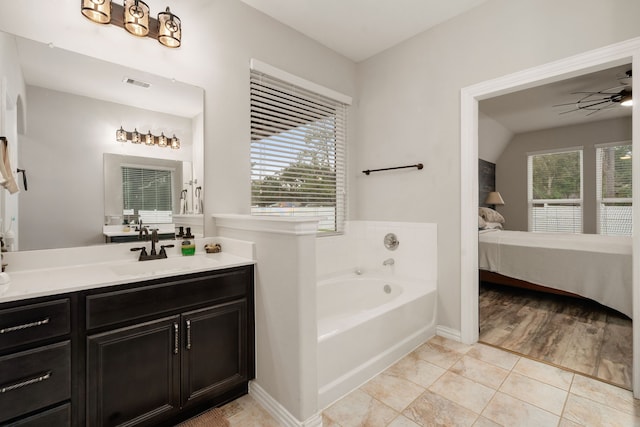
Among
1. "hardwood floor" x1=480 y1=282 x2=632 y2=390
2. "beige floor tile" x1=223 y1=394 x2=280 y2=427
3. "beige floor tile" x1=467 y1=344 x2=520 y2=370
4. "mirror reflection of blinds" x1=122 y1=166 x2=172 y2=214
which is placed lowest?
"beige floor tile" x1=223 y1=394 x2=280 y2=427

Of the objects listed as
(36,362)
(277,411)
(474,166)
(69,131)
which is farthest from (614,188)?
(36,362)

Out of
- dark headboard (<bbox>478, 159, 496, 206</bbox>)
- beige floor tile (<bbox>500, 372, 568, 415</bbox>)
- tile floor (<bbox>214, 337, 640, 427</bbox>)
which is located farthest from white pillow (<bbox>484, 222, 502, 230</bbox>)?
beige floor tile (<bbox>500, 372, 568, 415</bbox>)

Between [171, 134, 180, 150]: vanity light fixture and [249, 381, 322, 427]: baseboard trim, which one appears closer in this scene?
[249, 381, 322, 427]: baseboard trim

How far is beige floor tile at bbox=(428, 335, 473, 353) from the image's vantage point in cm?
253

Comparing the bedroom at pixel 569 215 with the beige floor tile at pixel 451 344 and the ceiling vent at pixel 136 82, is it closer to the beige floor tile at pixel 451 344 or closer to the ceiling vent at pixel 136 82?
the beige floor tile at pixel 451 344

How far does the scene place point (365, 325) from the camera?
2.09 meters

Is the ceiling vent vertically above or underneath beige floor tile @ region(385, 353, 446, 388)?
above

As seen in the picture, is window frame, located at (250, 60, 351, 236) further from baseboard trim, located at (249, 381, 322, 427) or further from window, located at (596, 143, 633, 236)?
window, located at (596, 143, 633, 236)

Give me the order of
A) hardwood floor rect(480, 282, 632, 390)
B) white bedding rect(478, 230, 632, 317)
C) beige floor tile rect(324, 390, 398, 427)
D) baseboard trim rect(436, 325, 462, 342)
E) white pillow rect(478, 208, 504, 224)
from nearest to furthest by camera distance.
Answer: beige floor tile rect(324, 390, 398, 427) → hardwood floor rect(480, 282, 632, 390) → baseboard trim rect(436, 325, 462, 342) → white bedding rect(478, 230, 632, 317) → white pillow rect(478, 208, 504, 224)

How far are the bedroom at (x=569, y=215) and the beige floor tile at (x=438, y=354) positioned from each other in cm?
48

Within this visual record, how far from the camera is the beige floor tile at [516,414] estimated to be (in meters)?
1.67

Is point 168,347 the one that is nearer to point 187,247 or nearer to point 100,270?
point 100,270

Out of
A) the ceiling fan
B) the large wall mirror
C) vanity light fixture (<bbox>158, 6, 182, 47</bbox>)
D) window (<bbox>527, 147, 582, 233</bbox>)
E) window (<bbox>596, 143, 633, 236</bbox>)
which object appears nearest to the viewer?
the large wall mirror

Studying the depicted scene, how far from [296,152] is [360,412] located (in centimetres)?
213
